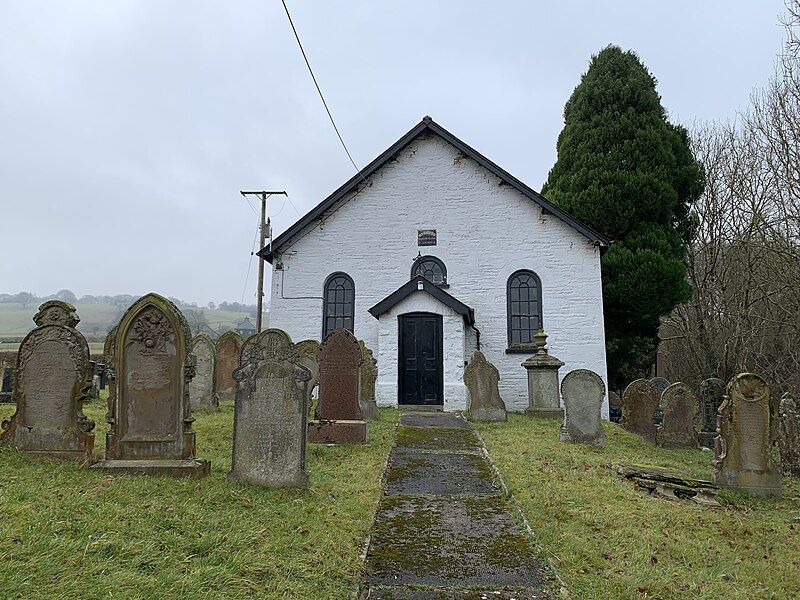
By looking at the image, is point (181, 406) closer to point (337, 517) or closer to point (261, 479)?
point (261, 479)

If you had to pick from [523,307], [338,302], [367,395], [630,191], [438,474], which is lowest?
[438,474]

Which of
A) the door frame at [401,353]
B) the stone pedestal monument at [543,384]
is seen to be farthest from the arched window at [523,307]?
the stone pedestal monument at [543,384]

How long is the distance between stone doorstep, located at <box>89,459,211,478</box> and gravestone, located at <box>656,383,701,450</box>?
9.35 m

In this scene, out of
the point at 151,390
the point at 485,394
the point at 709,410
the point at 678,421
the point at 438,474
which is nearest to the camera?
the point at 151,390

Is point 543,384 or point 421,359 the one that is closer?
point 543,384

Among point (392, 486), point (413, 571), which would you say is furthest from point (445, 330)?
point (413, 571)

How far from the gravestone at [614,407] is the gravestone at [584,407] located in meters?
7.56

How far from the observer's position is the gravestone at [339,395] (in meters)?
9.43

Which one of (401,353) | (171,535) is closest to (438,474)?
(171,535)

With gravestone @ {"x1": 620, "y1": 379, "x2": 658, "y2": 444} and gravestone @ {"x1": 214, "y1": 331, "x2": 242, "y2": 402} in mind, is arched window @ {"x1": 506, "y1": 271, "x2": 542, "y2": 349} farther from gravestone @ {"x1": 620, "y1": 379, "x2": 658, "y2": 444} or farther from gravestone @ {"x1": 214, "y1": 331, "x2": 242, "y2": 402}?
gravestone @ {"x1": 214, "y1": 331, "x2": 242, "y2": 402}

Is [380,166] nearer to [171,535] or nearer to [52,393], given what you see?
[52,393]

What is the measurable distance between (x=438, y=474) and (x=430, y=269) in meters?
10.9

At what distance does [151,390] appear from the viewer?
659 centimetres

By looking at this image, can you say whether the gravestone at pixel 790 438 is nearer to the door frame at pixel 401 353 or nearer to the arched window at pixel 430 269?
the door frame at pixel 401 353
